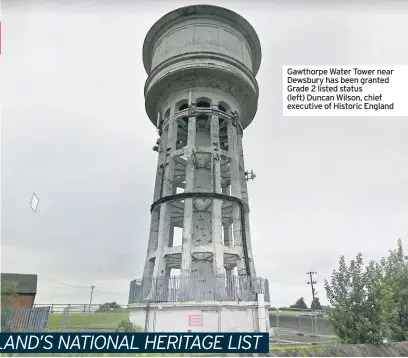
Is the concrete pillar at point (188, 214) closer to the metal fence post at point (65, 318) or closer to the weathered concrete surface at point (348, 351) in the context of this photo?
the metal fence post at point (65, 318)

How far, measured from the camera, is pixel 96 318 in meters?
15.6

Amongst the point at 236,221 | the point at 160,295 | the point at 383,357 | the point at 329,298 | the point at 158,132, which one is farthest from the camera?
the point at 158,132

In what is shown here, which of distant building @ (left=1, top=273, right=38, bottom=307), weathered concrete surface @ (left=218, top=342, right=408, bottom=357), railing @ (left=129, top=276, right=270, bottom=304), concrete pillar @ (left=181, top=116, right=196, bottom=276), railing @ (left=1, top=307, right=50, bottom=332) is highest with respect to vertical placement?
concrete pillar @ (left=181, top=116, right=196, bottom=276)

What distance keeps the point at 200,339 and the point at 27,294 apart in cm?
1592

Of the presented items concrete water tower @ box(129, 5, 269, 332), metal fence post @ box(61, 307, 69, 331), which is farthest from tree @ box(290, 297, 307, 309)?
metal fence post @ box(61, 307, 69, 331)

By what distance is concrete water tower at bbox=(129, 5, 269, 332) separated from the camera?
13.5 m

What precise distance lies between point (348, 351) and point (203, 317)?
547 cm

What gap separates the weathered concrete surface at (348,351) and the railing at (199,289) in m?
4.18

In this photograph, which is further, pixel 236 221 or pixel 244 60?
pixel 244 60

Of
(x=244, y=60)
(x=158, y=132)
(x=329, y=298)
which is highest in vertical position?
(x=244, y=60)

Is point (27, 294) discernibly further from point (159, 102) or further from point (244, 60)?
point (244, 60)

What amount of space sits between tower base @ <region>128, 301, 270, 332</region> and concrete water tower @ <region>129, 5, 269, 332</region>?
0.04 metres

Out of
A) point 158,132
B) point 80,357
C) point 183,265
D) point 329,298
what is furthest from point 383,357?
point 158,132

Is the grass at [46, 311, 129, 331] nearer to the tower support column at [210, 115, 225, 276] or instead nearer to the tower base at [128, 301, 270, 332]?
the tower base at [128, 301, 270, 332]
